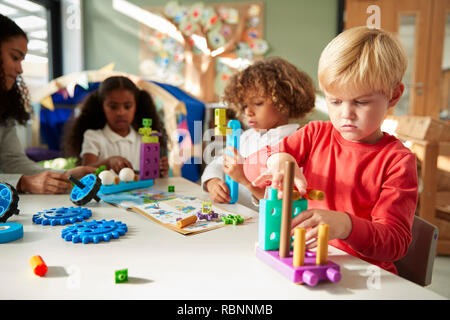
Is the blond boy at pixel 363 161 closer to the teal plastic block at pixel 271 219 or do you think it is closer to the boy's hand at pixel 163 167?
the teal plastic block at pixel 271 219

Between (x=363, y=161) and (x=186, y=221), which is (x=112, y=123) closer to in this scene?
(x=186, y=221)

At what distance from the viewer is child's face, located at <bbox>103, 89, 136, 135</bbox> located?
159 cm

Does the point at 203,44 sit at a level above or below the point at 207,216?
above

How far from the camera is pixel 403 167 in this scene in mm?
630

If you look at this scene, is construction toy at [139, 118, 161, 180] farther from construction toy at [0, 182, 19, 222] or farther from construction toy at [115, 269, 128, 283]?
construction toy at [115, 269, 128, 283]

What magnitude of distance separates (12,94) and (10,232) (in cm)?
95

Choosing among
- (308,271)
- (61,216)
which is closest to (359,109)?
(308,271)

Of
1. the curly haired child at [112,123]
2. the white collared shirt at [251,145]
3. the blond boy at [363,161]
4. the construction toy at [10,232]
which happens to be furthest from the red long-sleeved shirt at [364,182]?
the curly haired child at [112,123]

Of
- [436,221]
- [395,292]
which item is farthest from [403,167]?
[436,221]

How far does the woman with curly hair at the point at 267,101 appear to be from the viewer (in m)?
1.13

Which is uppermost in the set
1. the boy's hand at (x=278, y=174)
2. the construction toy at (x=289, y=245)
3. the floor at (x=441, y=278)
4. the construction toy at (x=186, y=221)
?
the boy's hand at (x=278, y=174)

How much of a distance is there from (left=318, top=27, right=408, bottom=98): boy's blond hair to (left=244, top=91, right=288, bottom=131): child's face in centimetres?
57

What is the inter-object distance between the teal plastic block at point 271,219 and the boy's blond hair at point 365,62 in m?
0.23

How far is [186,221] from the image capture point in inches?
27.2
